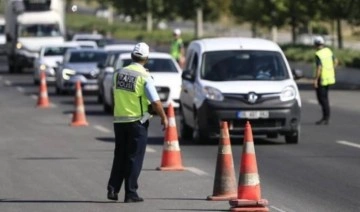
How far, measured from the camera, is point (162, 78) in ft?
93.1

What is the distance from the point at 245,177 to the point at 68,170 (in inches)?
198

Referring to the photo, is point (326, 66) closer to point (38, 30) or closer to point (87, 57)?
point (87, 57)

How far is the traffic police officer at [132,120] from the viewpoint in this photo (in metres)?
12.9

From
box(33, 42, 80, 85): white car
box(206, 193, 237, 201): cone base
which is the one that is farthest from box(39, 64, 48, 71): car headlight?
box(206, 193, 237, 201): cone base

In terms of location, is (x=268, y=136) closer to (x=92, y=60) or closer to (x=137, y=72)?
(x=137, y=72)

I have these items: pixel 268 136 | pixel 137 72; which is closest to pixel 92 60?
pixel 268 136

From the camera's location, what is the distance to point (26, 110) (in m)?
31.0

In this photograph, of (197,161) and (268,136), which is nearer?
(197,161)

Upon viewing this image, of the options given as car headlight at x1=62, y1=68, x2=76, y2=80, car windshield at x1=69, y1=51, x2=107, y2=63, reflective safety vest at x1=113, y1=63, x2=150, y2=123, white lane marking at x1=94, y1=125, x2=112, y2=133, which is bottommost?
car headlight at x1=62, y1=68, x2=76, y2=80

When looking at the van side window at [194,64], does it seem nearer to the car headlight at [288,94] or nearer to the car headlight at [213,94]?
the car headlight at [213,94]

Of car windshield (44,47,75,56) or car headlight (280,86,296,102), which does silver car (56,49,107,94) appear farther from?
car headlight (280,86,296,102)

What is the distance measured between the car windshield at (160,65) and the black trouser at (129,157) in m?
16.3

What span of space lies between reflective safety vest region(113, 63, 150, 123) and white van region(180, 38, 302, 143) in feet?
22.8

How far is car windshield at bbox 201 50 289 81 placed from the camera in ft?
67.8
